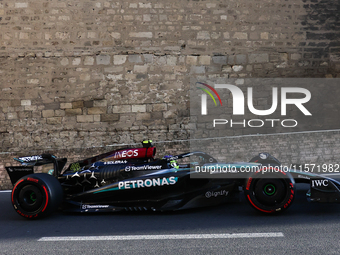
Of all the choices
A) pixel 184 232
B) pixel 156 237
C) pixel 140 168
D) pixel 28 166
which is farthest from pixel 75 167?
pixel 184 232

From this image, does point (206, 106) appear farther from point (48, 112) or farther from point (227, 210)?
point (227, 210)

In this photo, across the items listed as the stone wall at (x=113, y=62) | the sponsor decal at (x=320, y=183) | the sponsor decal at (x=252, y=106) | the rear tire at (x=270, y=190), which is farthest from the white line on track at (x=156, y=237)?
the sponsor decal at (x=252, y=106)

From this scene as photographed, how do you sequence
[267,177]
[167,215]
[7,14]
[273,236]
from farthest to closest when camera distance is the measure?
[7,14], [167,215], [267,177], [273,236]

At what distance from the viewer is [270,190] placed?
4934 mm

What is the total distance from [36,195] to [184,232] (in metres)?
2.26

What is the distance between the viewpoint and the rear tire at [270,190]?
15.9 ft

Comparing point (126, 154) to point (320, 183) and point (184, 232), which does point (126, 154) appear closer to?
point (184, 232)

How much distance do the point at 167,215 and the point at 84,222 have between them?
116 cm

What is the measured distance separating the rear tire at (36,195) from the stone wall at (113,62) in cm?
617

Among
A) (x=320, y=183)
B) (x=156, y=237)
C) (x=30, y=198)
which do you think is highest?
(x=320, y=183)

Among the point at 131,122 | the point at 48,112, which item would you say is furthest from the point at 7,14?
the point at 131,122

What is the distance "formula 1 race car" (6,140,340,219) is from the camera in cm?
495

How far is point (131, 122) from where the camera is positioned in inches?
457

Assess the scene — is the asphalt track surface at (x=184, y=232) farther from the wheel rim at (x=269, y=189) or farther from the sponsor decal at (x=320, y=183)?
the sponsor decal at (x=320, y=183)
